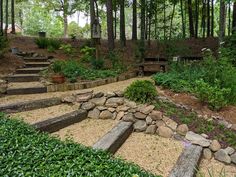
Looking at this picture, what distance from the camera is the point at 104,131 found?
375 cm

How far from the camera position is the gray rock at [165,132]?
149 inches

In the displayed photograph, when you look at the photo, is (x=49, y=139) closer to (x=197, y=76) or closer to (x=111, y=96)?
(x=111, y=96)

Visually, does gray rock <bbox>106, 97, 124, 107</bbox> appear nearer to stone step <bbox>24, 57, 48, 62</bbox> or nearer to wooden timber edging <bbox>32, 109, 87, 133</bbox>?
wooden timber edging <bbox>32, 109, 87, 133</bbox>

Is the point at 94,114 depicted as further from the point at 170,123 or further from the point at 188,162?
the point at 188,162

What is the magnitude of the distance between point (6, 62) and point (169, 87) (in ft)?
14.3

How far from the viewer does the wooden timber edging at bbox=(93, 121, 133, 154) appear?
3062 millimetres

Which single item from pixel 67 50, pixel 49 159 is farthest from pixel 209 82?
pixel 67 50

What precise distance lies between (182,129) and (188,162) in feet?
2.71

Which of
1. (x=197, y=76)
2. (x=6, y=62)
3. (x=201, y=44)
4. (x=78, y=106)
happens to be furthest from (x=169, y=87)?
(x=201, y=44)

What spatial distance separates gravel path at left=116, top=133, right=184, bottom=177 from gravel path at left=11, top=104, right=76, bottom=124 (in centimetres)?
121

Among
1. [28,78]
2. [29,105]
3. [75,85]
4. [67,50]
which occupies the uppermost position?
[67,50]

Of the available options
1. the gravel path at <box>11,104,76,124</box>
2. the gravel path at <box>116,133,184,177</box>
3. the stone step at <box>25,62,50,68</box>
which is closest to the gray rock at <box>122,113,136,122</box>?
the gravel path at <box>116,133,184,177</box>

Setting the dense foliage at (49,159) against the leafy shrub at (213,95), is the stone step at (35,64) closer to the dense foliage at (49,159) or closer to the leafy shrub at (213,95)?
the dense foliage at (49,159)

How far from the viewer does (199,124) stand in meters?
3.79
